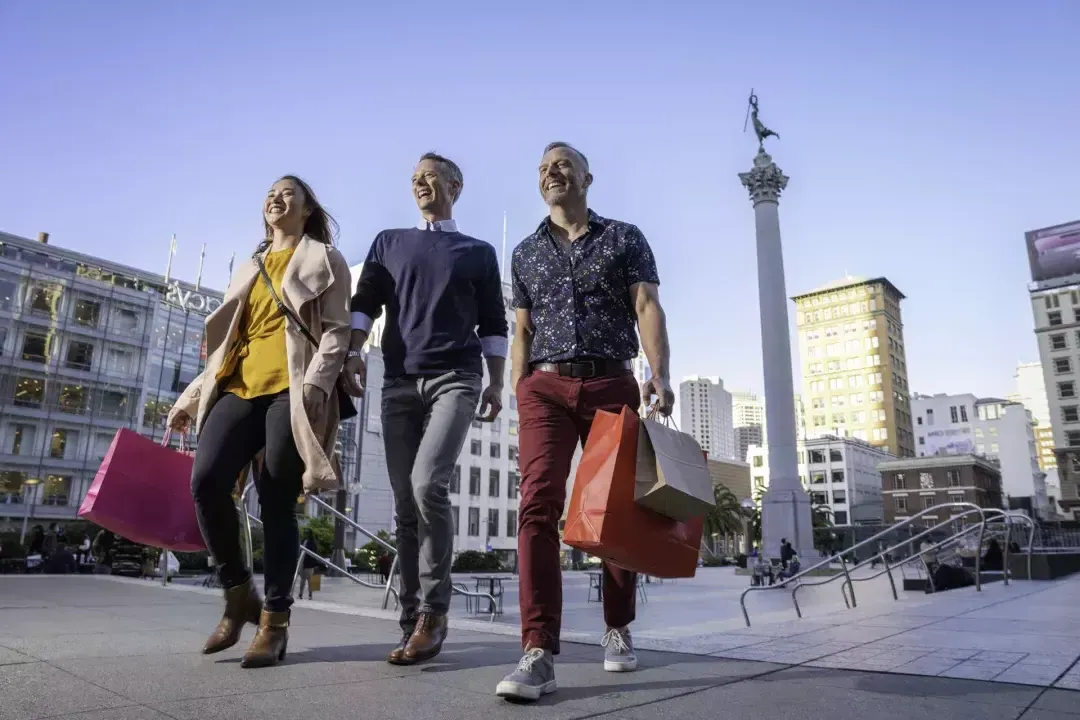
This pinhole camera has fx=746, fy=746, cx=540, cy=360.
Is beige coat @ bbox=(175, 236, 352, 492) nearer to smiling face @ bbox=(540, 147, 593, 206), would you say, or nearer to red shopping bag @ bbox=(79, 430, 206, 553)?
red shopping bag @ bbox=(79, 430, 206, 553)

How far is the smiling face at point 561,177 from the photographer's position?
3.53 metres

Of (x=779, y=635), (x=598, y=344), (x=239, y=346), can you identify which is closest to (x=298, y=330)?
(x=239, y=346)

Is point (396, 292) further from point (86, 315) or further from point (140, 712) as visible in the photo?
point (86, 315)

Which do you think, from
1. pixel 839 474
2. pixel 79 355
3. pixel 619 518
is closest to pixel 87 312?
pixel 79 355

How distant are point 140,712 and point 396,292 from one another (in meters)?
2.18

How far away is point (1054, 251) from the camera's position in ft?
244

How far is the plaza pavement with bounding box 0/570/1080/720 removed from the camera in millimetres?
2156

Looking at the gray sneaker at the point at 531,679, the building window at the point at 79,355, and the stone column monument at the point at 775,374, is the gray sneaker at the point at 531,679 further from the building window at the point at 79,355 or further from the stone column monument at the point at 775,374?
the building window at the point at 79,355

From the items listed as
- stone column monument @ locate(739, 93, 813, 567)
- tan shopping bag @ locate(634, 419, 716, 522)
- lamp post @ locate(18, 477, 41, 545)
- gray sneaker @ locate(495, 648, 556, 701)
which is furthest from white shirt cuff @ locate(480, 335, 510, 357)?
lamp post @ locate(18, 477, 41, 545)

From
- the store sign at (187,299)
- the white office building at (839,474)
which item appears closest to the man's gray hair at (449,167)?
the store sign at (187,299)

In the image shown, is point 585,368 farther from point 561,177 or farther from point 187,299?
point 187,299

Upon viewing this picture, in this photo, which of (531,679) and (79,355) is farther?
(79,355)

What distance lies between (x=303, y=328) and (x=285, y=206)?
740 mm

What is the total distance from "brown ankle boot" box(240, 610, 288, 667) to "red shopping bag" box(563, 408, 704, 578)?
4.14 ft
